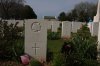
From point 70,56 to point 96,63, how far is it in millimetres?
998

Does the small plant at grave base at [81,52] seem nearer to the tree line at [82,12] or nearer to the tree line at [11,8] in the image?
the tree line at [11,8]

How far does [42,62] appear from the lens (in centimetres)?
948

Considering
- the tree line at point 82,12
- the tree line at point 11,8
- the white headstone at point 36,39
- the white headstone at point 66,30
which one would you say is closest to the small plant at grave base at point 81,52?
the white headstone at point 36,39

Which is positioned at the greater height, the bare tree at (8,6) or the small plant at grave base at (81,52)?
the bare tree at (8,6)

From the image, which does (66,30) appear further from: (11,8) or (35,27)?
(11,8)

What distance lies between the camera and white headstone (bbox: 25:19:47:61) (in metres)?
9.66

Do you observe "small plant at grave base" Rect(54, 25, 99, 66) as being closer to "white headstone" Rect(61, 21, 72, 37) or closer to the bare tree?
"white headstone" Rect(61, 21, 72, 37)

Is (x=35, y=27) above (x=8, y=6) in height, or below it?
below

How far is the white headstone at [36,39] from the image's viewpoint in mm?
9664

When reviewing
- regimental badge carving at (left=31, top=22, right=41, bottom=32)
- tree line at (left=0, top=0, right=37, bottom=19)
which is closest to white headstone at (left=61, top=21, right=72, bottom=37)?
regimental badge carving at (left=31, top=22, right=41, bottom=32)

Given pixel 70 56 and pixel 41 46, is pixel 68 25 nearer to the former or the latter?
pixel 41 46

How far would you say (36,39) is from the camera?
31.9ft

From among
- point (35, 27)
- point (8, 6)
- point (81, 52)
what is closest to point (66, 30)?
point (81, 52)

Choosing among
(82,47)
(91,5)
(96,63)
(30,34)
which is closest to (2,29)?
(30,34)
